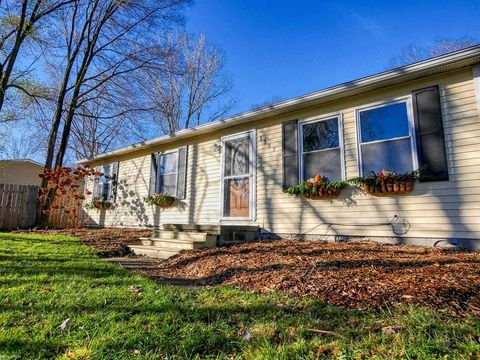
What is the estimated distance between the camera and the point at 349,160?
17.7 feet

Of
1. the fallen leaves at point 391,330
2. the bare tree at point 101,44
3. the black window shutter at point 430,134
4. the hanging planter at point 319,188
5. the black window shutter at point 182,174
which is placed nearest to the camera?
the fallen leaves at point 391,330

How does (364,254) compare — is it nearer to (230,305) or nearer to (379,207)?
(379,207)

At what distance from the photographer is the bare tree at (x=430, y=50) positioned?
581 inches

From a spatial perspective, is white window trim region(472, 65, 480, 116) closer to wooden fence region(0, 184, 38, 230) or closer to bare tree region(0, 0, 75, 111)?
bare tree region(0, 0, 75, 111)

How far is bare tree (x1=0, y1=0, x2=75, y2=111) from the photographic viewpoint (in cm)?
847

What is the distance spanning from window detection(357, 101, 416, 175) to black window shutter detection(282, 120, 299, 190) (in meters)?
1.23

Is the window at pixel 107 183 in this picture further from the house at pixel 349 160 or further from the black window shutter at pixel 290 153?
the black window shutter at pixel 290 153

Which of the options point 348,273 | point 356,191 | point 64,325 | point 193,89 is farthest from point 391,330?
point 193,89

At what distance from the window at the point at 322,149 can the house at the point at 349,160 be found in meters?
0.02

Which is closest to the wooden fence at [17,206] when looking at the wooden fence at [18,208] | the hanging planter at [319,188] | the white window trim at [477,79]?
A: the wooden fence at [18,208]

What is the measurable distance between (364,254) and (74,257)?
4.06 m

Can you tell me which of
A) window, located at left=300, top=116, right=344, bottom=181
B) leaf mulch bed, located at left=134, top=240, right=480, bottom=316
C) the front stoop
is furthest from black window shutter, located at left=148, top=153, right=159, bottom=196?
window, located at left=300, top=116, right=344, bottom=181

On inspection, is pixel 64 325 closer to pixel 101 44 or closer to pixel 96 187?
pixel 96 187

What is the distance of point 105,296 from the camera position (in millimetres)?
2580
